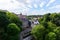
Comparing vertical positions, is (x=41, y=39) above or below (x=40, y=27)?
below

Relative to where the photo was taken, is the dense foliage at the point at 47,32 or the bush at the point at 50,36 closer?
the bush at the point at 50,36

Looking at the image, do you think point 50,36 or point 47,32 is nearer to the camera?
point 50,36

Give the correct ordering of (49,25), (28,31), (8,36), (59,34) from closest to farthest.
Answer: (8,36) → (59,34) → (49,25) → (28,31)

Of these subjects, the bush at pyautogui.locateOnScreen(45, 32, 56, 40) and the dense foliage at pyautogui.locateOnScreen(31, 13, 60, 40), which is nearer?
the bush at pyautogui.locateOnScreen(45, 32, 56, 40)

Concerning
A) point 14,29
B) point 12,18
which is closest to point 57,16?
point 12,18

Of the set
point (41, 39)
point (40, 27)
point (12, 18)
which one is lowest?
point (41, 39)

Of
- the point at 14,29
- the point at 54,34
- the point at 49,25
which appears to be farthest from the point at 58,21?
the point at 14,29

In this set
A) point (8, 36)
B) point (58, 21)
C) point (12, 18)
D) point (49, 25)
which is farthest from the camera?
point (58, 21)

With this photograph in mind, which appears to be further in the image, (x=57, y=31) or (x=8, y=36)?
(x=57, y=31)

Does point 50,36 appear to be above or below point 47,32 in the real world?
below

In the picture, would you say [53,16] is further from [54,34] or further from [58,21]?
[54,34]
